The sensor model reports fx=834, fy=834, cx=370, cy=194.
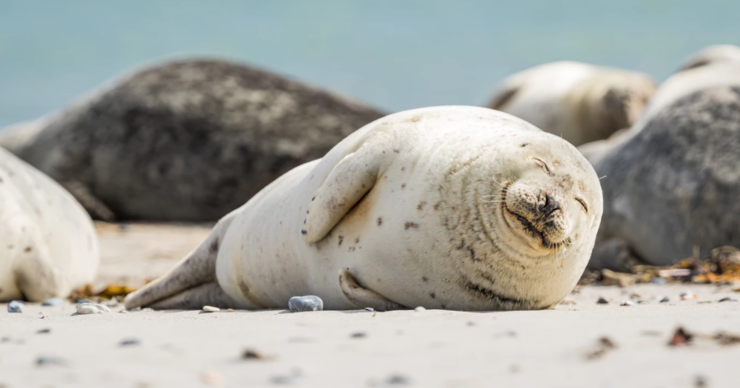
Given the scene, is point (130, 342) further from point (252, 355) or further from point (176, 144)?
point (176, 144)

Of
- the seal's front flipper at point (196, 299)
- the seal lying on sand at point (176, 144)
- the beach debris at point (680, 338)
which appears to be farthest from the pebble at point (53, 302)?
the seal lying on sand at point (176, 144)

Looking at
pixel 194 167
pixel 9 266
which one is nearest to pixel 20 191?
pixel 9 266

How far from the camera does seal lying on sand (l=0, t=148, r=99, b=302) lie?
16.2ft

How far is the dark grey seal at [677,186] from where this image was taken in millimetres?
6613

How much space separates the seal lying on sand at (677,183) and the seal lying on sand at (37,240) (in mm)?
4297

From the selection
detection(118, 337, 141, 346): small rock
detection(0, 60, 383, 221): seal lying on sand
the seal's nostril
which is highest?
the seal's nostril

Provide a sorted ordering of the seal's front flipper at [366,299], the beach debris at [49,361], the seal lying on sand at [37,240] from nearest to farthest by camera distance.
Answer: the beach debris at [49,361], the seal's front flipper at [366,299], the seal lying on sand at [37,240]

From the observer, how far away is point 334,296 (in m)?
3.70

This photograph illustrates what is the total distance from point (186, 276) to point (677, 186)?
4083 mm

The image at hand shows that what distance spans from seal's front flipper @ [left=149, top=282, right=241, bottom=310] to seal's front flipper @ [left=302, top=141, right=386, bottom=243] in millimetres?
1260

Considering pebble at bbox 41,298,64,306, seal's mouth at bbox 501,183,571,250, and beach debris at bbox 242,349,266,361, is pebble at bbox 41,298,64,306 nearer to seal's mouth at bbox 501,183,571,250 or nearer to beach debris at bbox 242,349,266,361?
seal's mouth at bbox 501,183,571,250

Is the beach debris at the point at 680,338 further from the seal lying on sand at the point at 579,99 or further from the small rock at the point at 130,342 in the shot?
the seal lying on sand at the point at 579,99

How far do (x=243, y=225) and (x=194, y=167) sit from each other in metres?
6.59

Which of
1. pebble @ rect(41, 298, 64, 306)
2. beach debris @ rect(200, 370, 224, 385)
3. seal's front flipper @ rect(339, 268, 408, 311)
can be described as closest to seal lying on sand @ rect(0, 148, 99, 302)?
pebble @ rect(41, 298, 64, 306)
